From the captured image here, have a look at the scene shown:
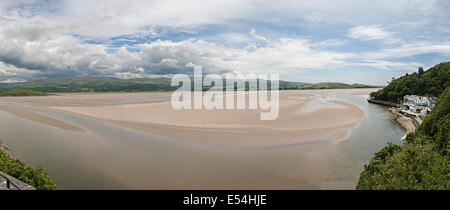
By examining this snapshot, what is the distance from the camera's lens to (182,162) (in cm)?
1383

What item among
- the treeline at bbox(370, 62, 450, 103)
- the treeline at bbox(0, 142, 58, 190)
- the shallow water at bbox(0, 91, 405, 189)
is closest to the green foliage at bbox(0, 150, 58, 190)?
the treeline at bbox(0, 142, 58, 190)

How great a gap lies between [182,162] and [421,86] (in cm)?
6520

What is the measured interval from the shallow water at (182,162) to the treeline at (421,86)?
1625 inches

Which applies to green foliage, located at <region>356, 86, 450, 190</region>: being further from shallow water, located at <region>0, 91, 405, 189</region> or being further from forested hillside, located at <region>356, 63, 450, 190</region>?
shallow water, located at <region>0, 91, 405, 189</region>

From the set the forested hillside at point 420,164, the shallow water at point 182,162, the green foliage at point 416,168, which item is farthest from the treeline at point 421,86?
the green foliage at point 416,168

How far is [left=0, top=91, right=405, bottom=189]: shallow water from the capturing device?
1131 cm

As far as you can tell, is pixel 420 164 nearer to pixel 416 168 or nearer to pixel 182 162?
pixel 416 168

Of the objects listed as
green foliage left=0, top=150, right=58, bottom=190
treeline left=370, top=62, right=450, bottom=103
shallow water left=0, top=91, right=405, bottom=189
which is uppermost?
treeline left=370, top=62, right=450, bottom=103

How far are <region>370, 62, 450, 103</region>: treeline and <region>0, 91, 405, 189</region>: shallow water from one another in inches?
1625

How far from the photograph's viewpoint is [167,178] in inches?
459

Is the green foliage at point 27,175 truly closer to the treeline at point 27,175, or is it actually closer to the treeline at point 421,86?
the treeline at point 27,175

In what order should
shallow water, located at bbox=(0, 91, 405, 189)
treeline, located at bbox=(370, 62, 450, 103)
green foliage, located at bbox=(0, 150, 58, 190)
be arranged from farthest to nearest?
Answer: treeline, located at bbox=(370, 62, 450, 103) < shallow water, located at bbox=(0, 91, 405, 189) < green foliage, located at bbox=(0, 150, 58, 190)
